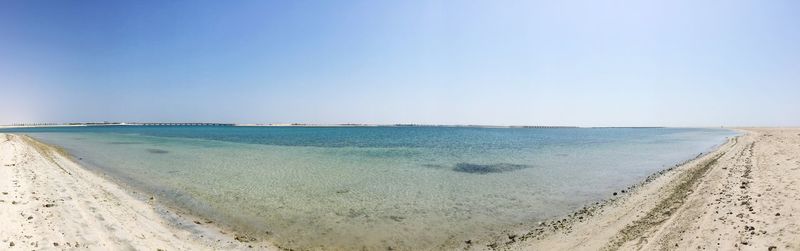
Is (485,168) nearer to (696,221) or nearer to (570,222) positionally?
(570,222)

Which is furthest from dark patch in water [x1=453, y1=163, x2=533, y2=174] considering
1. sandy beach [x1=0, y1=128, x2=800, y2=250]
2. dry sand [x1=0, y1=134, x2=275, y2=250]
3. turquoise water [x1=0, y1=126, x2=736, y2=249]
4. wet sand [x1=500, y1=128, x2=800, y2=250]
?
dry sand [x1=0, y1=134, x2=275, y2=250]

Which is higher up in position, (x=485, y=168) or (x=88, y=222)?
(x=88, y=222)

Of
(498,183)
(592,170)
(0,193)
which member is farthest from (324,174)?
(592,170)

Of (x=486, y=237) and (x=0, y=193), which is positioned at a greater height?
(x=0, y=193)

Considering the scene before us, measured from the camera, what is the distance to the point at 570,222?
11367mm

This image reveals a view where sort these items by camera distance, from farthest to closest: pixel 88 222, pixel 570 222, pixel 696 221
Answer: pixel 570 222 → pixel 88 222 → pixel 696 221

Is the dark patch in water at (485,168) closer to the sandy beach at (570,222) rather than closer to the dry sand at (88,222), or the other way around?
the sandy beach at (570,222)

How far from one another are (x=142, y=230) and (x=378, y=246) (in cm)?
611

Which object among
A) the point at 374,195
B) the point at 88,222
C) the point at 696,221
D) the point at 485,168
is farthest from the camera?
the point at 485,168

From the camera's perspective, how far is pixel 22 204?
9367 mm

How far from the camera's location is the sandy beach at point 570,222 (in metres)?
7.23

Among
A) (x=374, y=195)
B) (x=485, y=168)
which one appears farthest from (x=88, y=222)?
(x=485, y=168)

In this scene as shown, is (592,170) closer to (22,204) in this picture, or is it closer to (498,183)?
(498,183)

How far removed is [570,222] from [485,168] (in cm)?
1292
